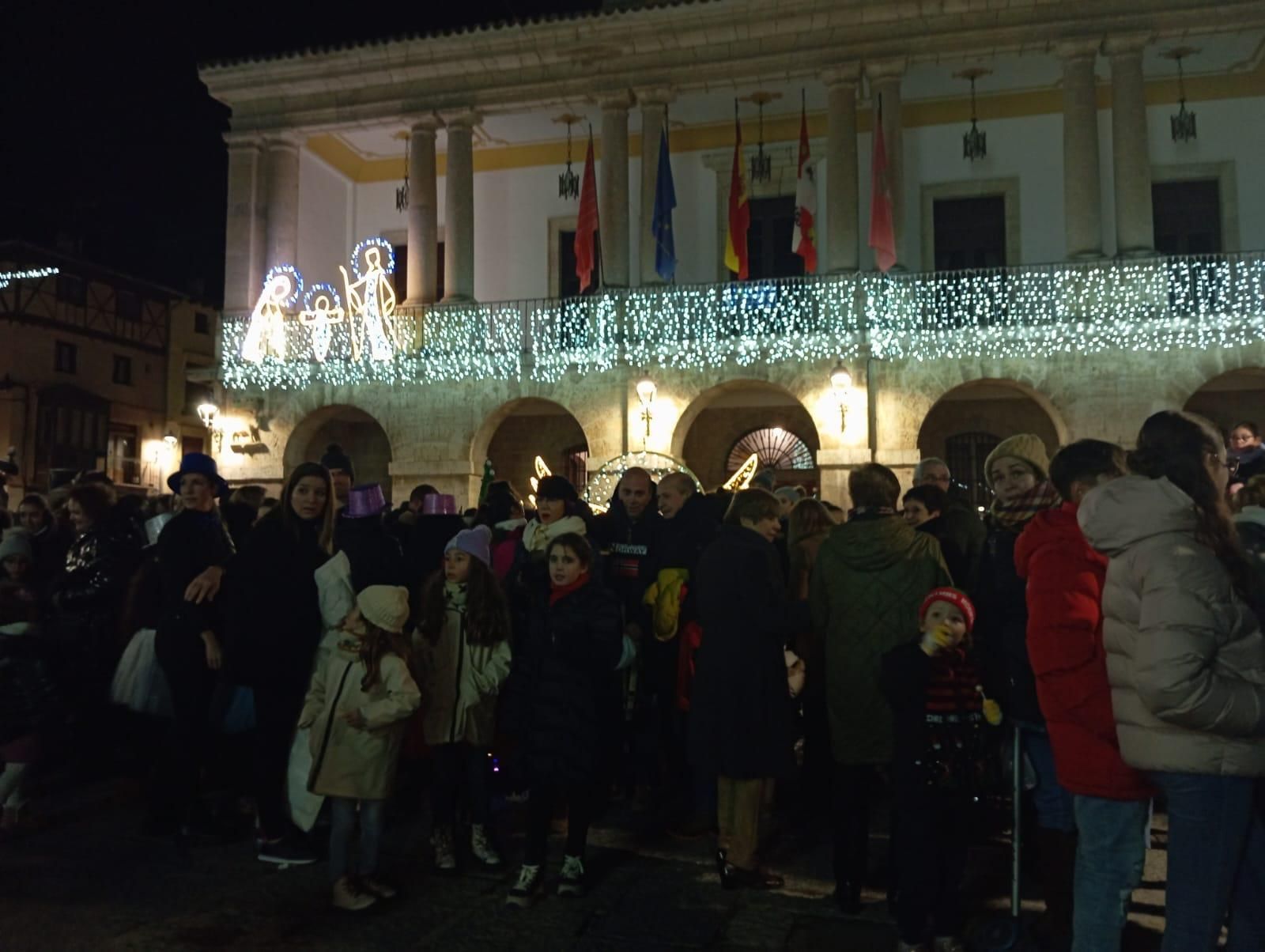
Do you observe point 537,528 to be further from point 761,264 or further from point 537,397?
point 761,264

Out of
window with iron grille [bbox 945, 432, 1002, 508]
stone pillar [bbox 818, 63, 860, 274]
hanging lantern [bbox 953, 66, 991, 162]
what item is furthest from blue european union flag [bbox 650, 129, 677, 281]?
window with iron grille [bbox 945, 432, 1002, 508]

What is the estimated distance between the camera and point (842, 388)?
1520cm

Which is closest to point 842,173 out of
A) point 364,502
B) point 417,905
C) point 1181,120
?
point 1181,120

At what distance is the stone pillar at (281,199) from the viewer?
58.9 feet

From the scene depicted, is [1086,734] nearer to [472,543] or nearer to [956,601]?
[956,601]

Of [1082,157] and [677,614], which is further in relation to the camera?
[1082,157]

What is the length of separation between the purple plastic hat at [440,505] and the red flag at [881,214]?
32.7 feet

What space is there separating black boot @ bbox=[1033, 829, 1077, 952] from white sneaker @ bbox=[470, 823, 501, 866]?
8.22ft

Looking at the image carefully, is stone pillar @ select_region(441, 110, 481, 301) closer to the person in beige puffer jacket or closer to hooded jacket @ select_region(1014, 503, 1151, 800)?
hooded jacket @ select_region(1014, 503, 1151, 800)

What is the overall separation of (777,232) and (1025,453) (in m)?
14.4

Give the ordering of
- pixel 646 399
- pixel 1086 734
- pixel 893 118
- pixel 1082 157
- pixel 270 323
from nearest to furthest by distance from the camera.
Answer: pixel 1086 734
pixel 1082 157
pixel 893 118
pixel 646 399
pixel 270 323

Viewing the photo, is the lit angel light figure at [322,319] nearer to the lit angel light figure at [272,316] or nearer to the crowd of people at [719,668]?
the lit angel light figure at [272,316]

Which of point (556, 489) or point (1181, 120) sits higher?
point (1181, 120)

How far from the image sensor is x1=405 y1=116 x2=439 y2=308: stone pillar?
17125mm
